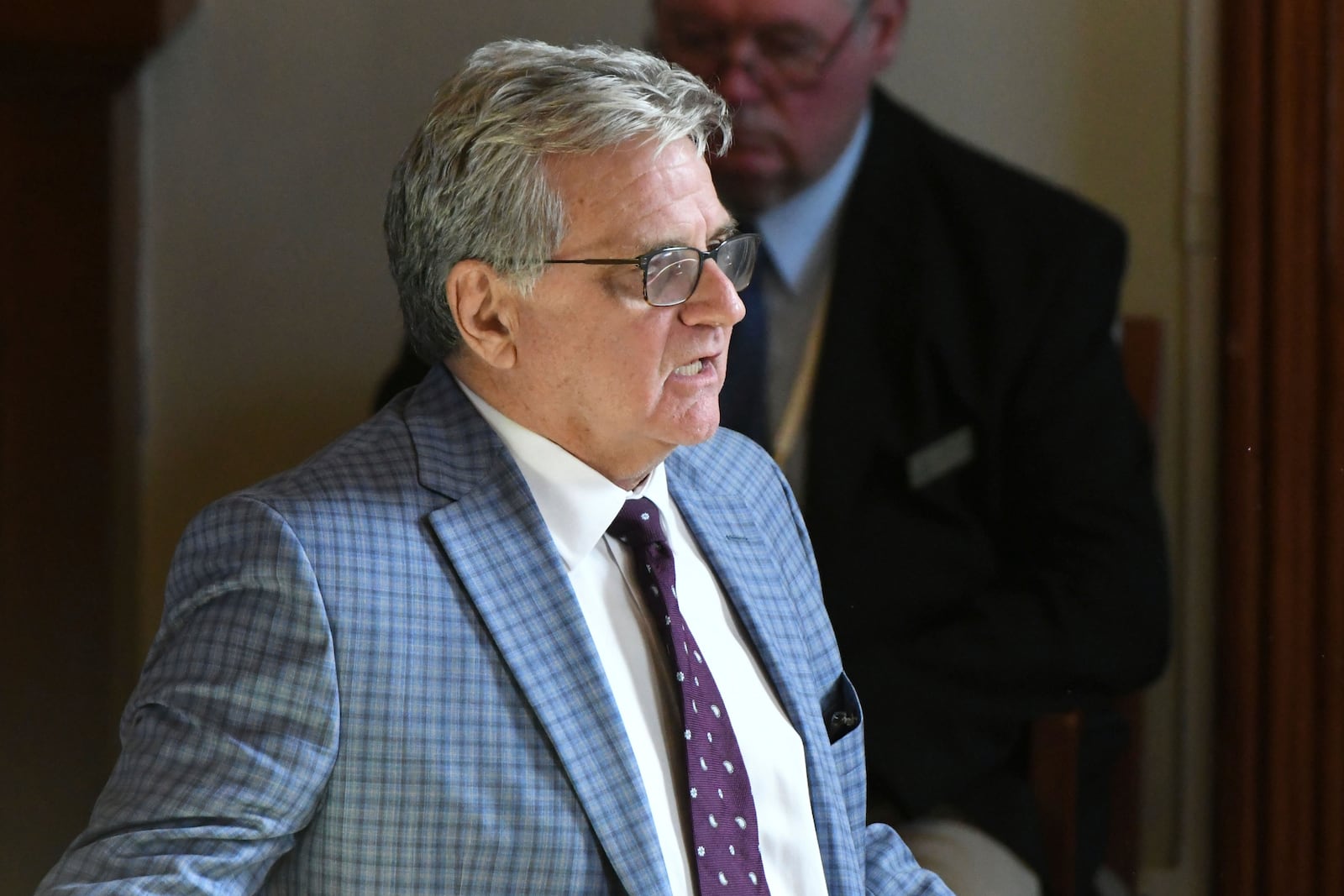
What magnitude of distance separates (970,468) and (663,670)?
674 mm

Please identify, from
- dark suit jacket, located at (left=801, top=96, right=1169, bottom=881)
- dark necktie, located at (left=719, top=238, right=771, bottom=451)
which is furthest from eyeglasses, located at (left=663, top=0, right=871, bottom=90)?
dark necktie, located at (left=719, top=238, right=771, bottom=451)

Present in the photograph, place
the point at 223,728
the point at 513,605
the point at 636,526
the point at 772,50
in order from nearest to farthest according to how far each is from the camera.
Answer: the point at 223,728
the point at 513,605
the point at 636,526
the point at 772,50

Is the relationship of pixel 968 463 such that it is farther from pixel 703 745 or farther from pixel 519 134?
pixel 519 134

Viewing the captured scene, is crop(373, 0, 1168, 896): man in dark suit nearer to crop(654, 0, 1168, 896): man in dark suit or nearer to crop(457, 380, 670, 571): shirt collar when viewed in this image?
crop(654, 0, 1168, 896): man in dark suit

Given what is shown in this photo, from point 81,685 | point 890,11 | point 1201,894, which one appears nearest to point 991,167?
point 890,11

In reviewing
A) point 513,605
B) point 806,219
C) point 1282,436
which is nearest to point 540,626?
point 513,605

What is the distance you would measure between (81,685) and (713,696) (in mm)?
1000

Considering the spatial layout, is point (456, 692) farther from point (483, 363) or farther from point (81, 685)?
point (81, 685)

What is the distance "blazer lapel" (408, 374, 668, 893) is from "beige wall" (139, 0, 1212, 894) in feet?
2.13

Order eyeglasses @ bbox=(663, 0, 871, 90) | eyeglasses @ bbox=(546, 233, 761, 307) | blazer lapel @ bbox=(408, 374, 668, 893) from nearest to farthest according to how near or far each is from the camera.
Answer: blazer lapel @ bbox=(408, 374, 668, 893) < eyeglasses @ bbox=(546, 233, 761, 307) < eyeglasses @ bbox=(663, 0, 871, 90)

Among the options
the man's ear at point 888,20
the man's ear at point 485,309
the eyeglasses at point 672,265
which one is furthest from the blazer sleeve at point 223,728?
the man's ear at point 888,20

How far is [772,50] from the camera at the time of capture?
1859mm

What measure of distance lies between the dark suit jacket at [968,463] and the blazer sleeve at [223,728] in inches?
34.3

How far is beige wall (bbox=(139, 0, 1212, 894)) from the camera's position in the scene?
73.2 inches
